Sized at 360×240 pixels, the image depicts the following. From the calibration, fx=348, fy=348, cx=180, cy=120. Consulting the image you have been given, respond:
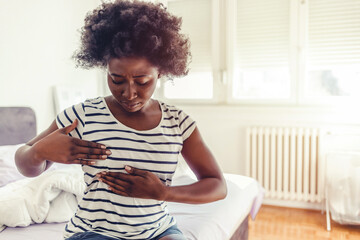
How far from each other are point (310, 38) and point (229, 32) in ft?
2.48

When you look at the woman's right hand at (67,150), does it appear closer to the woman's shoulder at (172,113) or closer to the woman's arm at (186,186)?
the woman's arm at (186,186)

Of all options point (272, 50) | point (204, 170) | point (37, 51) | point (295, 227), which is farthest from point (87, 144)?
point (272, 50)

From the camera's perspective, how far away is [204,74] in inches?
143

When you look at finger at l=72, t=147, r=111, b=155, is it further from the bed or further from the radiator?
the radiator

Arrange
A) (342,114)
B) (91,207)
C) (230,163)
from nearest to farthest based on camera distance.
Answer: (91,207), (342,114), (230,163)

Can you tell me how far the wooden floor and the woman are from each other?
5.93 ft

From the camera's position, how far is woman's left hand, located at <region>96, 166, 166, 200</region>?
0.87 m

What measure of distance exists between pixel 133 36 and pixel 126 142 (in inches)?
11.4

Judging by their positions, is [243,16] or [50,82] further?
[243,16]

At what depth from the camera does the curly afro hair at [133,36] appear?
0.95 m

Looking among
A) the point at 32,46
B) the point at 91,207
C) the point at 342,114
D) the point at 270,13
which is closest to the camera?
the point at 91,207

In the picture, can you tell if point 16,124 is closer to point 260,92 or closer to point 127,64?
point 127,64

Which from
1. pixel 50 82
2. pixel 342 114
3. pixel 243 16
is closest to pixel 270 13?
pixel 243 16

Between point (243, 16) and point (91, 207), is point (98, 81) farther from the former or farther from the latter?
point (91, 207)
